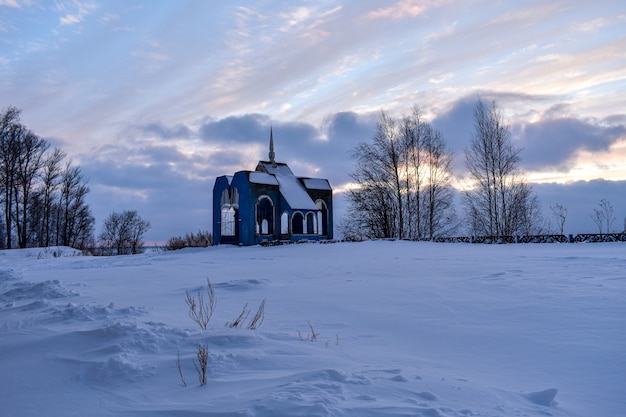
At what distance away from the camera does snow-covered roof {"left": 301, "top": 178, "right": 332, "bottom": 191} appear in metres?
27.4

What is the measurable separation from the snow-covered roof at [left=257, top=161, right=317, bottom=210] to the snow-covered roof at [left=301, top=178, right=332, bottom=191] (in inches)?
16.3

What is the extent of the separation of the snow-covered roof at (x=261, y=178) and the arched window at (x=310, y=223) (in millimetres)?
3463

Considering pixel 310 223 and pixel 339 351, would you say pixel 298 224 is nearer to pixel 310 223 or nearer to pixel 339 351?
pixel 310 223

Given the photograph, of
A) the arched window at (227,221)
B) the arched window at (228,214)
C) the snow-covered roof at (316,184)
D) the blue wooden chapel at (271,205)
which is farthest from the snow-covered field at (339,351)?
the snow-covered roof at (316,184)

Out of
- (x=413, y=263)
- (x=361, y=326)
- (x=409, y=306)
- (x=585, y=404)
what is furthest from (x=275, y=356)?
(x=413, y=263)

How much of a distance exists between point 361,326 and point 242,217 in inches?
769

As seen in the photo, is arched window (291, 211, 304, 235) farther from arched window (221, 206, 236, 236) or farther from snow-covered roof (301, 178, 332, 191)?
arched window (221, 206, 236, 236)

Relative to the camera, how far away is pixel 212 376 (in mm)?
2838

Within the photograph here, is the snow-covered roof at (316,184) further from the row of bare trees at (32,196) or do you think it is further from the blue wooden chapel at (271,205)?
the row of bare trees at (32,196)

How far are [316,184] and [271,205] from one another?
11.9 ft

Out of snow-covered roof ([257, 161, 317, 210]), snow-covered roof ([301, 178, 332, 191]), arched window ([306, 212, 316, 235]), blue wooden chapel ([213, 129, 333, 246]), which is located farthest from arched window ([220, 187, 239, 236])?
snow-covered roof ([301, 178, 332, 191])

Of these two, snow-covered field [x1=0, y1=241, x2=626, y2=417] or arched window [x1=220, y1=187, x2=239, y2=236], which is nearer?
snow-covered field [x1=0, y1=241, x2=626, y2=417]

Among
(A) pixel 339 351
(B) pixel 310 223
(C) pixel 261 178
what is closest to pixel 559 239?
(B) pixel 310 223

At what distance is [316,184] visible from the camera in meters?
27.8
